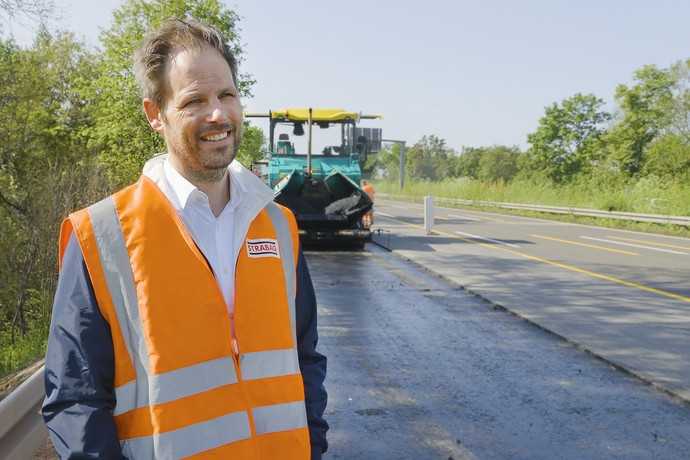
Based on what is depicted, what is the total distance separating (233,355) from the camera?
1.79 meters

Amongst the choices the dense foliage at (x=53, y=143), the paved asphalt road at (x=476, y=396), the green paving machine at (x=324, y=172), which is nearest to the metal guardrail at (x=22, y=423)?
the paved asphalt road at (x=476, y=396)

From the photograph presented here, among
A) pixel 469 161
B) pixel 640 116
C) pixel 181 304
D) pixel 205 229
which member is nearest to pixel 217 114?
pixel 205 229

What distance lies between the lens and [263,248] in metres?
1.93

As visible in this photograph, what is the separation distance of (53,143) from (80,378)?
24.1 m

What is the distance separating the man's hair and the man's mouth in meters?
0.16

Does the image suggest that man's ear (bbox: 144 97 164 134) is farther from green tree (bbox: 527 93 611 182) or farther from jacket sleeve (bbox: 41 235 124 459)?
green tree (bbox: 527 93 611 182)

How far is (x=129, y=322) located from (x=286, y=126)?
15258 mm

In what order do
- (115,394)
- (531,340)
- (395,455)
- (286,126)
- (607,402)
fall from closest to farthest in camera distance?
(115,394) → (395,455) → (607,402) → (531,340) → (286,126)

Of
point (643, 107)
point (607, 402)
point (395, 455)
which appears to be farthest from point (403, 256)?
point (643, 107)

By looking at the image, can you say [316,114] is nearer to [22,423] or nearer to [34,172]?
[34,172]

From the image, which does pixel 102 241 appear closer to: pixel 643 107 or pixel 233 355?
pixel 233 355

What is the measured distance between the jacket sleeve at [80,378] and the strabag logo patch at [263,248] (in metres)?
0.43

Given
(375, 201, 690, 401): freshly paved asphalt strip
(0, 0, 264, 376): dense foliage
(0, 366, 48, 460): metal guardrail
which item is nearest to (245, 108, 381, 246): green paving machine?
(375, 201, 690, 401): freshly paved asphalt strip

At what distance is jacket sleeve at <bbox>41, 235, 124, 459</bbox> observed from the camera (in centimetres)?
163
